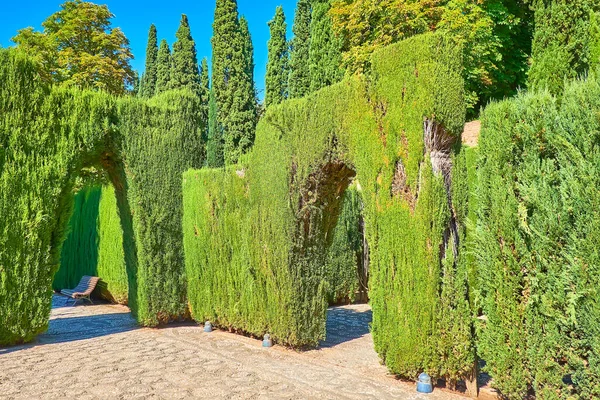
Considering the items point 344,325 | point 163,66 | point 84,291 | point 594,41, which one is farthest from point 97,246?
point 163,66

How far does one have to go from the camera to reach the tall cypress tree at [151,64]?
3947 centimetres

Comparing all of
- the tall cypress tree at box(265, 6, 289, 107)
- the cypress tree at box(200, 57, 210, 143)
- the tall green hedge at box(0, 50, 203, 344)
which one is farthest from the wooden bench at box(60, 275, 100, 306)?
the cypress tree at box(200, 57, 210, 143)

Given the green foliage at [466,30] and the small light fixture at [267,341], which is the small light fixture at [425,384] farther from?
the green foliage at [466,30]

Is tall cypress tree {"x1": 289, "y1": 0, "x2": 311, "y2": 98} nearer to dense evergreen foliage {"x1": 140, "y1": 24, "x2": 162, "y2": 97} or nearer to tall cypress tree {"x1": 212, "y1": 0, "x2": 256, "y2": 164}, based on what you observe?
tall cypress tree {"x1": 212, "y1": 0, "x2": 256, "y2": 164}

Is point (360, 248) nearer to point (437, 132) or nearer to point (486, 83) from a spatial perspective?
point (437, 132)

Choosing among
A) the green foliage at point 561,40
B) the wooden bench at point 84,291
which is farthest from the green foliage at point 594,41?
the wooden bench at point 84,291

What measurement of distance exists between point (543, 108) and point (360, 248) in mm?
7826

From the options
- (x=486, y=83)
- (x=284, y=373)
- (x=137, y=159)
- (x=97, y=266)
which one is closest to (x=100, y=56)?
(x=97, y=266)

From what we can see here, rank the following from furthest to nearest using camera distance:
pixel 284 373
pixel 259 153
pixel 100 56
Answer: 1. pixel 100 56
2. pixel 259 153
3. pixel 284 373

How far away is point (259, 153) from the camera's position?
22.1ft

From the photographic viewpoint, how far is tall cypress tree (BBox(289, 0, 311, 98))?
29822 millimetres

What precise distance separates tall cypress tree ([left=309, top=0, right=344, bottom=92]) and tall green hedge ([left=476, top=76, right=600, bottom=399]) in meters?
20.4

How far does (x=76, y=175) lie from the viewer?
7.25 m

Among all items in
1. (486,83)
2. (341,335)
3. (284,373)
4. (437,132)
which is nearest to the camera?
(437,132)
